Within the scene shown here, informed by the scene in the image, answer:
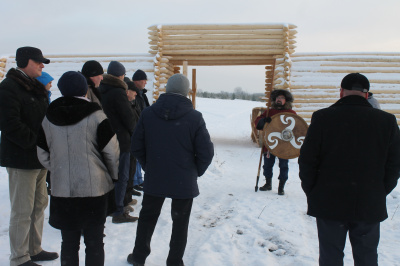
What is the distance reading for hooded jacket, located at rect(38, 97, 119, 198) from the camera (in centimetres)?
248

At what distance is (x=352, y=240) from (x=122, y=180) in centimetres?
289

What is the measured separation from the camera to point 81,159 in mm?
2523

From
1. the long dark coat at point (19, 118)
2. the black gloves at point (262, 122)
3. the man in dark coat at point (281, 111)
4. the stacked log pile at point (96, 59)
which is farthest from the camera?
the stacked log pile at point (96, 59)

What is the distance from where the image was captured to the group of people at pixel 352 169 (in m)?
2.45

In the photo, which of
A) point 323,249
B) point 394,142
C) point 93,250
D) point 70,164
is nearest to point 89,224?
point 93,250

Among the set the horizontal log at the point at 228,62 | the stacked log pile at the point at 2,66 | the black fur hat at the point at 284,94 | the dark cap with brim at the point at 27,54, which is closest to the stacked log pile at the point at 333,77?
the horizontal log at the point at 228,62

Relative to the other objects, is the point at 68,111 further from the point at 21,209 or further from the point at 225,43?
the point at 225,43

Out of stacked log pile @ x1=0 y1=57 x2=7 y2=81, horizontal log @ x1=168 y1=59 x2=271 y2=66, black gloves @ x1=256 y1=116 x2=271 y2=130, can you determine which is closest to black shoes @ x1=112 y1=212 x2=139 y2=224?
black gloves @ x1=256 y1=116 x2=271 y2=130

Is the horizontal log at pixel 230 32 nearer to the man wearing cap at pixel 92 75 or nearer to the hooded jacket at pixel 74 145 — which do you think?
the man wearing cap at pixel 92 75

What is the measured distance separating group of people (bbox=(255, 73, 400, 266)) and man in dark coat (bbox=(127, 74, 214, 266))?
3.28 feet

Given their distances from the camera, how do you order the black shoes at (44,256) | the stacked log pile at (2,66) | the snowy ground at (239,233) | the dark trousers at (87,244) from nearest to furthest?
the dark trousers at (87,244), the black shoes at (44,256), the snowy ground at (239,233), the stacked log pile at (2,66)

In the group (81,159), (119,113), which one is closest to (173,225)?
(81,159)

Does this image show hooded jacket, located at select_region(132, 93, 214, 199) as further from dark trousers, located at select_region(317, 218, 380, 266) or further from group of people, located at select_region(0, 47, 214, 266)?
dark trousers, located at select_region(317, 218, 380, 266)

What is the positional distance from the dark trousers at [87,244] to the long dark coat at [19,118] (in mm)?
871
